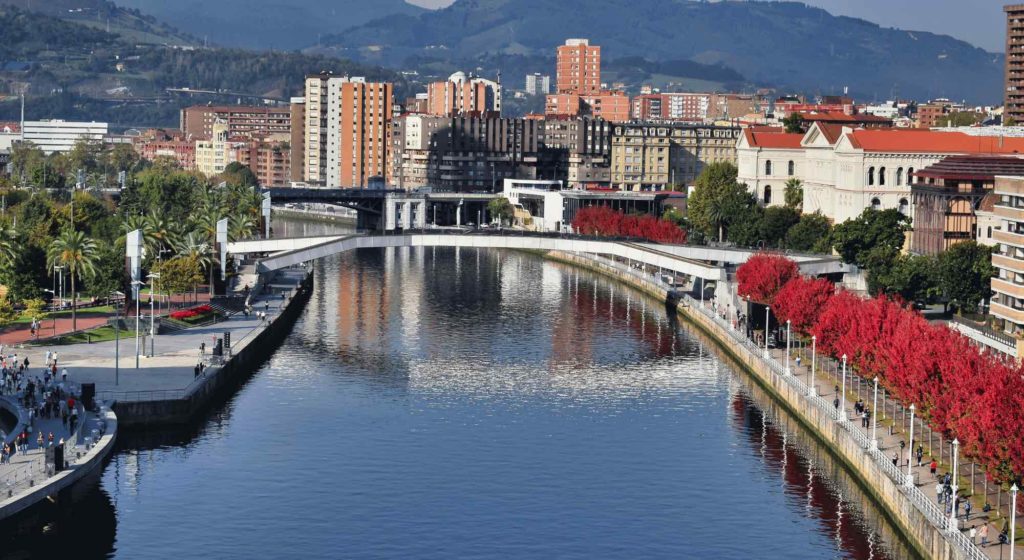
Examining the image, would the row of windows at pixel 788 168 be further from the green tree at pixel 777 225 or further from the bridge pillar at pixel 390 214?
the bridge pillar at pixel 390 214

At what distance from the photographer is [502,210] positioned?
192m

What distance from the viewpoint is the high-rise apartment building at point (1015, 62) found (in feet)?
640

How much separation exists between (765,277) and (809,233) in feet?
98.5

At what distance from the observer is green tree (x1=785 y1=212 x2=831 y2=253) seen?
125250 millimetres

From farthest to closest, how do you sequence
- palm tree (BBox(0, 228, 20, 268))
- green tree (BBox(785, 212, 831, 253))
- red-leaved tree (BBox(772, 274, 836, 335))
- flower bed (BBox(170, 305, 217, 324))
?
green tree (BBox(785, 212, 831, 253)), palm tree (BBox(0, 228, 20, 268)), flower bed (BBox(170, 305, 217, 324)), red-leaved tree (BBox(772, 274, 836, 335))

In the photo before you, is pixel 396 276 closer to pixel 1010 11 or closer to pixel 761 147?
pixel 761 147

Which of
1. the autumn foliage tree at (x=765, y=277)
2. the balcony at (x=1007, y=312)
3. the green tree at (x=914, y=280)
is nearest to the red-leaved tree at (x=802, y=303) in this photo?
the green tree at (x=914, y=280)

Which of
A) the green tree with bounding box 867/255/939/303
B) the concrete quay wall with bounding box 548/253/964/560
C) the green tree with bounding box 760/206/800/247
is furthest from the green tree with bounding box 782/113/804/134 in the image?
the green tree with bounding box 867/255/939/303

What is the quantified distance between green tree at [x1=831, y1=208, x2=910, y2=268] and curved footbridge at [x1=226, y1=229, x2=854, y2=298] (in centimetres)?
115

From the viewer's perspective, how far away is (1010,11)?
196625 millimetres

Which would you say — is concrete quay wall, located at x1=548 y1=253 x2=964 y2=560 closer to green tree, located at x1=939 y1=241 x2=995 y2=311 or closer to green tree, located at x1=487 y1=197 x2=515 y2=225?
green tree, located at x1=939 y1=241 x2=995 y2=311

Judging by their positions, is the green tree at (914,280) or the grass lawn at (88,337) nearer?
the grass lawn at (88,337)

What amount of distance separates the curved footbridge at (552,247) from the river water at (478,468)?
715 inches

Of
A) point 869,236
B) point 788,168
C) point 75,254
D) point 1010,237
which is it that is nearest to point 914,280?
point 1010,237
